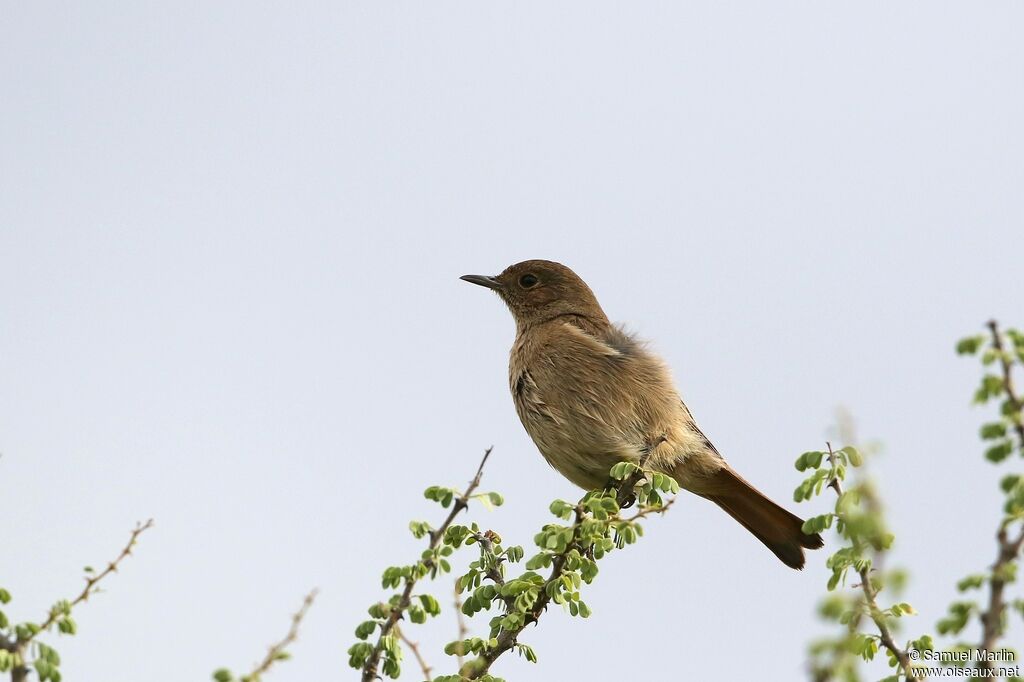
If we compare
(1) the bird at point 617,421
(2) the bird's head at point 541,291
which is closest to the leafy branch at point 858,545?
(1) the bird at point 617,421

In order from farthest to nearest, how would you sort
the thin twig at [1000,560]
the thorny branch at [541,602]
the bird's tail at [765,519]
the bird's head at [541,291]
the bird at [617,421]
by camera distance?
the bird's head at [541,291] < the bird's tail at [765,519] < the bird at [617,421] < the thorny branch at [541,602] < the thin twig at [1000,560]

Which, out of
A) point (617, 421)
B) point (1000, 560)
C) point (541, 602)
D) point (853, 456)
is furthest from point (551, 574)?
point (617, 421)

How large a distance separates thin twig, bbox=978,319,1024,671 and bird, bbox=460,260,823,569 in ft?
13.2

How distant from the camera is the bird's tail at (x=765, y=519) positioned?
22.2 ft

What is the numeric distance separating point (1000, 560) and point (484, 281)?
20.9 ft

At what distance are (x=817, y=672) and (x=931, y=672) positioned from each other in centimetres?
115

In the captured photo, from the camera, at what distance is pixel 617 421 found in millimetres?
6512

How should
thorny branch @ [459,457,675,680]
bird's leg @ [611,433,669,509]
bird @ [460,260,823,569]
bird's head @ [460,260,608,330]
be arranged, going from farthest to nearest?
1. bird's head @ [460,260,608,330]
2. bird @ [460,260,823,569]
3. bird's leg @ [611,433,669,509]
4. thorny branch @ [459,457,675,680]

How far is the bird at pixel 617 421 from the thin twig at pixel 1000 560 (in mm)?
4014

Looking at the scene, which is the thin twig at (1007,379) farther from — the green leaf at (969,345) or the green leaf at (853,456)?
the green leaf at (853,456)

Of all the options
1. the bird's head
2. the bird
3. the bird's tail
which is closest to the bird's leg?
the bird

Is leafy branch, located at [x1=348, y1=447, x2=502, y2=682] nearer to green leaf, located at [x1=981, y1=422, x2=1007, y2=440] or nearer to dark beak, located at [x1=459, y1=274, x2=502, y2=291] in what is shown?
green leaf, located at [x1=981, y1=422, x2=1007, y2=440]

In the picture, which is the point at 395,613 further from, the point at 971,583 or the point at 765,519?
the point at 765,519

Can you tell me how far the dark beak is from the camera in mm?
8398
